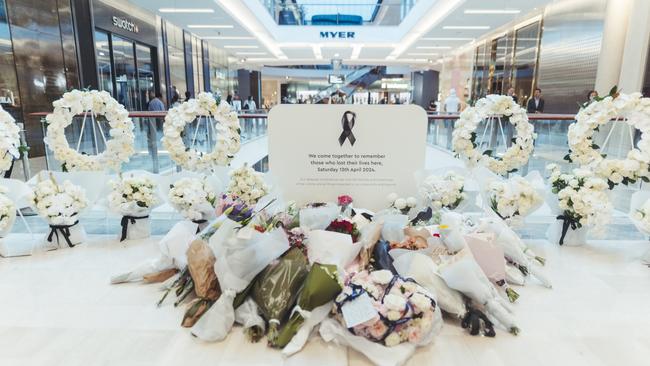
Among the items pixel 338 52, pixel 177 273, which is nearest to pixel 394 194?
pixel 177 273

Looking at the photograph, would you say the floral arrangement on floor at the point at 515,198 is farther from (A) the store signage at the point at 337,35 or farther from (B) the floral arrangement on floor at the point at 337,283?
(A) the store signage at the point at 337,35

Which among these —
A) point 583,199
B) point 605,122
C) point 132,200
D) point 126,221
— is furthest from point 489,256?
point 126,221

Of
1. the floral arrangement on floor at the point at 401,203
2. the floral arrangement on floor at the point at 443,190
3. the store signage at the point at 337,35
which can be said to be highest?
the store signage at the point at 337,35

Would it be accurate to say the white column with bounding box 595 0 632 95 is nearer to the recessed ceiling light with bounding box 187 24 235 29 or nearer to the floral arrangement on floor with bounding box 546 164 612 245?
the floral arrangement on floor with bounding box 546 164 612 245

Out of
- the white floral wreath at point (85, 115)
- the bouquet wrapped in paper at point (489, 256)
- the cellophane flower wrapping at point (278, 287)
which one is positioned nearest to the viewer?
the cellophane flower wrapping at point (278, 287)

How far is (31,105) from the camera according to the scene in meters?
8.19

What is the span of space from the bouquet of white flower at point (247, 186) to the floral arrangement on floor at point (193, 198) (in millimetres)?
186

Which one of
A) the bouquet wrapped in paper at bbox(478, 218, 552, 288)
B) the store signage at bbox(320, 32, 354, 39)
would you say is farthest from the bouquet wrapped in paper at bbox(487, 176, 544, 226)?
the store signage at bbox(320, 32, 354, 39)

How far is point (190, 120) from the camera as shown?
3461mm

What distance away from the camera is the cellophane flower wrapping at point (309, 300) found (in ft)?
6.26

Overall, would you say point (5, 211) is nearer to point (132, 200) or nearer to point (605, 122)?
point (132, 200)

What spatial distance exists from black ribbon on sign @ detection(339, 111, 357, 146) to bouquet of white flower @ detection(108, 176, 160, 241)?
1.54 meters

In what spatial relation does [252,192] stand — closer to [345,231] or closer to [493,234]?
[345,231]

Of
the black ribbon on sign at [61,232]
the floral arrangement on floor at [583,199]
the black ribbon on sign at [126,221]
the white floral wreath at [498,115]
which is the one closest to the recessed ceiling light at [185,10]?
the black ribbon on sign at [126,221]
